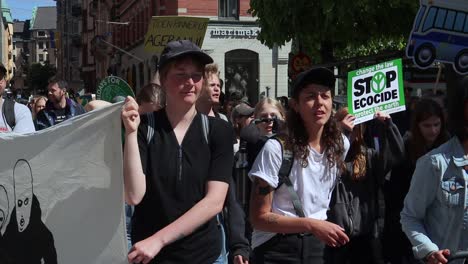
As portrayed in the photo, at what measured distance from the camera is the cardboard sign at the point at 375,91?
488cm

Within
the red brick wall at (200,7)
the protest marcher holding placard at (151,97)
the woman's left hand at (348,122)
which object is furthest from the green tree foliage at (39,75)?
the woman's left hand at (348,122)

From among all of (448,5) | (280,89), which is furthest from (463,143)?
(280,89)

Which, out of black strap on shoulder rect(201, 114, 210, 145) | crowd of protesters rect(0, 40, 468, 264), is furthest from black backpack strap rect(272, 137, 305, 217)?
black strap on shoulder rect(201, 114, 210, 145)

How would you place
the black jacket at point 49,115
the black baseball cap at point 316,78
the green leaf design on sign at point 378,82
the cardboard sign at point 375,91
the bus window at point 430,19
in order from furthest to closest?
the bus window at point 430,19 → the black jacket at point 49,115 → the green leaf design on sign at point 378,82 → the cardboard sign at point 375,91 → the black baseball cap at point 316,78

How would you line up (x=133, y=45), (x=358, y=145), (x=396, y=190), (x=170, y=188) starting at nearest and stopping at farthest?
(x=170, y=188)
(x=358, y=145)
(x=396, y=190)
(x=133, y=45)

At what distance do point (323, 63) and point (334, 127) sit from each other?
14887 mm

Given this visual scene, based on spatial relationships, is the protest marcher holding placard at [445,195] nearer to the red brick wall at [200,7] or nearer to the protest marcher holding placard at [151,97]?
the protest marcher holding placard at [151,97]

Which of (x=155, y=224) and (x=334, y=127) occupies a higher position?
(x=334, y=127)

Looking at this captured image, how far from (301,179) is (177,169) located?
0.81 metres

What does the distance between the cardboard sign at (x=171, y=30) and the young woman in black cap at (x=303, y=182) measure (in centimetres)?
970

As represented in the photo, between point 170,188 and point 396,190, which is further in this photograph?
point 396,190

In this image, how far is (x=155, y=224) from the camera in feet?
11.3

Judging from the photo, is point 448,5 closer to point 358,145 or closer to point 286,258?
point 358,145

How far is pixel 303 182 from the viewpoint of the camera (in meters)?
3.97
